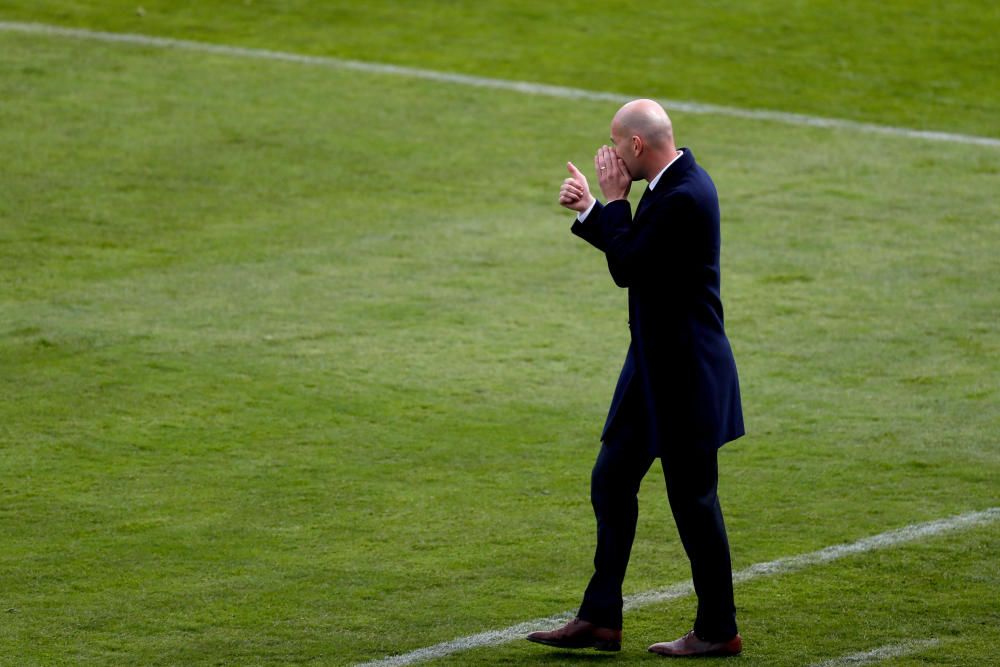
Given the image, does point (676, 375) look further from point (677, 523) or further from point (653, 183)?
point (653, 183)

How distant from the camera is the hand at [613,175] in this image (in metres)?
6.11

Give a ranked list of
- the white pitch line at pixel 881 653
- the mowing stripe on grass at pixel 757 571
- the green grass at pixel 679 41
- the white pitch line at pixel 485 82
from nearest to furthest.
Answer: the white pitch line at pixel 881 653, the mowing stripe on grass at pixel 757 571, the white pitch line at pixel 485 82, the green grass at pixel 679 41

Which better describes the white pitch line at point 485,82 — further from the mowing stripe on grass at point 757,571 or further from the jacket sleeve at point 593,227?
the jacket sleeve at point 593,227

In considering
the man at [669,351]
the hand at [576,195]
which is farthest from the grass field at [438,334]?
the hand at [576,195]

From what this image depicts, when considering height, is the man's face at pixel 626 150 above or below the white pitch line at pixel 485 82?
below

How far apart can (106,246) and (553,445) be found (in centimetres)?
519

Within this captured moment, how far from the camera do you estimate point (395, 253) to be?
12852 mm

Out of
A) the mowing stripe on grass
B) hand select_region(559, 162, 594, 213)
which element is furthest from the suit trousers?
hand select_region(559, 162, 594, 213)

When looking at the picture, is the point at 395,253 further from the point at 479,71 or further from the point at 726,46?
the point at 726,46

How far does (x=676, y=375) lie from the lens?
241 inches

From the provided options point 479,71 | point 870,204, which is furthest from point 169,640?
point 479,71

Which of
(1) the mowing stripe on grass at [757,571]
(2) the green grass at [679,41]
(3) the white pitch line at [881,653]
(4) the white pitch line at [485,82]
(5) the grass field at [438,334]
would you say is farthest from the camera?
(2) the green grass at [679,41]

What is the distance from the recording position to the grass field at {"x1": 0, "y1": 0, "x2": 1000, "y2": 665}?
6938mm

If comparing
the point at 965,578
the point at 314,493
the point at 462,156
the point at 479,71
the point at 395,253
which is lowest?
the point at 965,578
